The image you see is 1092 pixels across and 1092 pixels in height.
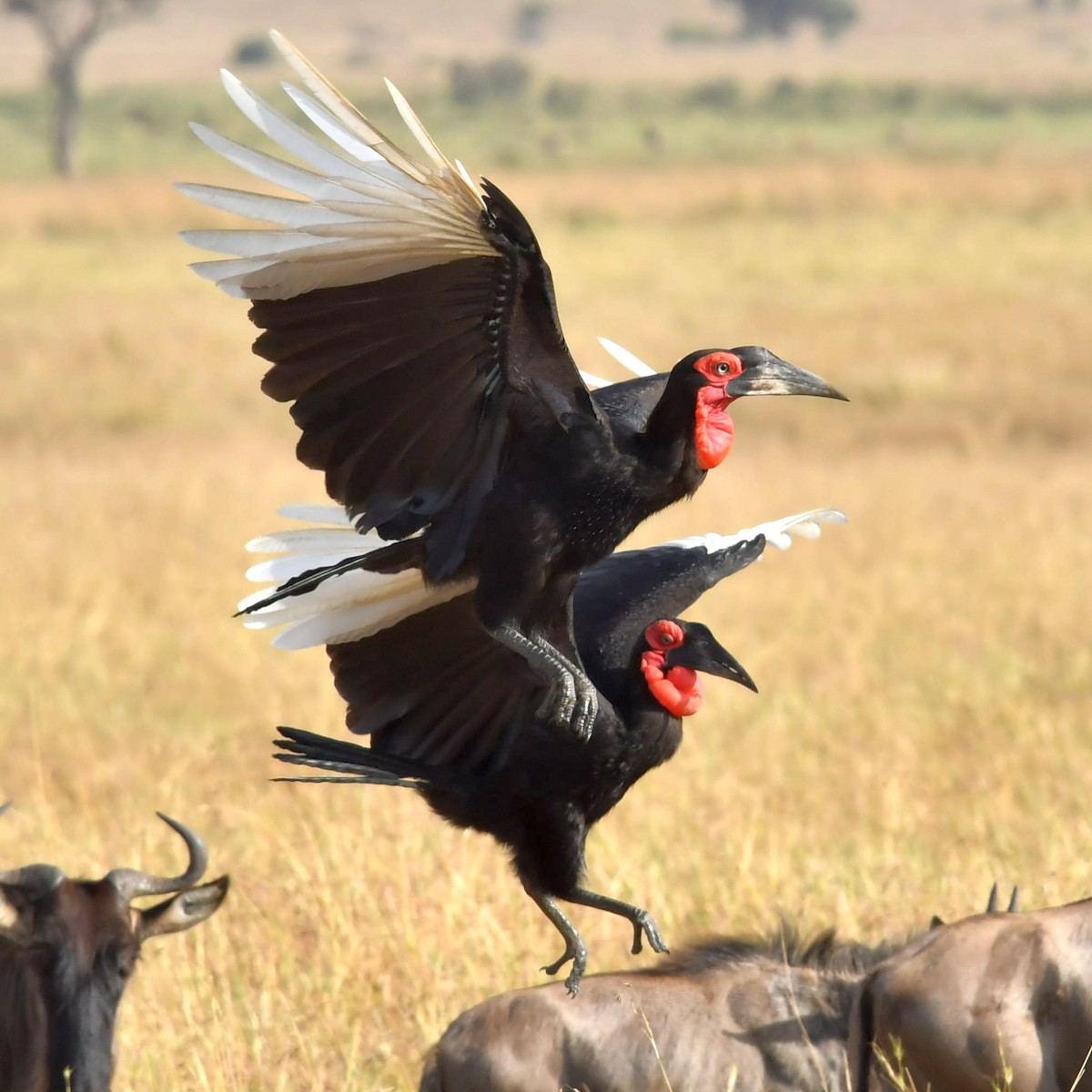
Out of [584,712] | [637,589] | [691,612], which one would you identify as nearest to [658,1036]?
[584,712]

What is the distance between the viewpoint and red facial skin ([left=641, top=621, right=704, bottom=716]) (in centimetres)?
367

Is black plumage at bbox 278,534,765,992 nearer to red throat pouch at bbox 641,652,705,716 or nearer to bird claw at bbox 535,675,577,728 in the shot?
red throat pouch at bbox 641,652,705,716

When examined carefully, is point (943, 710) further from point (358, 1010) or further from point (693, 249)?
point (693, 249)

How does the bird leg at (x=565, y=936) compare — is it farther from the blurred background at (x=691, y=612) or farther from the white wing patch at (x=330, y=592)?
the white wing patch at (x=330, y=592)

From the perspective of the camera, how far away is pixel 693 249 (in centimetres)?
2408

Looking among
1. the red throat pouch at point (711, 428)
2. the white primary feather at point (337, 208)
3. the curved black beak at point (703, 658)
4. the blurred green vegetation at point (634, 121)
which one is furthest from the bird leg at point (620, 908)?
the blurred green vegetation at point (634, 121)

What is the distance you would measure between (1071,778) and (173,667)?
4010 mm

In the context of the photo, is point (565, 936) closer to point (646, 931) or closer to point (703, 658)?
point (646, 931)

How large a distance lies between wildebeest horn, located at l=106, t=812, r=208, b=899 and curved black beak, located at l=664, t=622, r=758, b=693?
1.01m

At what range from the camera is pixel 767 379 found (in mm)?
3557

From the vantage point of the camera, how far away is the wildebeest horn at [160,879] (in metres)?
3.46

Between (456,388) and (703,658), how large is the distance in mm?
743

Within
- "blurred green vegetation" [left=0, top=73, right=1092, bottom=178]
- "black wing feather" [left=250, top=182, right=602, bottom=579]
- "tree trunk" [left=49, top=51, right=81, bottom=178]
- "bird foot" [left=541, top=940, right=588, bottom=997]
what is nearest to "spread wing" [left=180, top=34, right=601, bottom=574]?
"black wing feather" [left=250, top=182, right=602, bottom=579]

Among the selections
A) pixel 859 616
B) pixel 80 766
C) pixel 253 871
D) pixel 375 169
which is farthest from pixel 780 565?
pixel 375 169
